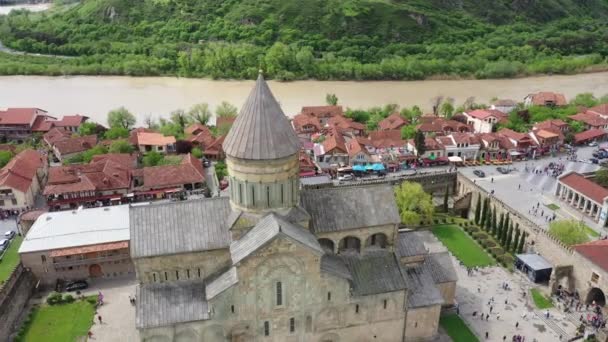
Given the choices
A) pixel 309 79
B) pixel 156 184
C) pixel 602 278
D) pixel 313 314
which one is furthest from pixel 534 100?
pixel 313 314

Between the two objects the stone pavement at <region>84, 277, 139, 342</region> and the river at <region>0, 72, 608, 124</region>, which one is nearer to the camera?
the stone pavement at <region>84, 277, 139, 342</region>

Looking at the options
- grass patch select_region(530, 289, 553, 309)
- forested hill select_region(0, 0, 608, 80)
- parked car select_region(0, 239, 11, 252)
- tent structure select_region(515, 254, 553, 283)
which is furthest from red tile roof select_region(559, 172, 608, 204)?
forested hill select_region(0, 0, 608, 80)

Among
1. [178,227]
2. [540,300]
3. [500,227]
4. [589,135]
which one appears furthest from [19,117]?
[589,135]

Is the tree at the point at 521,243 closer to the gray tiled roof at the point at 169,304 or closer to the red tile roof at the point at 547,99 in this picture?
the gray tiled roof at the point at 169,304

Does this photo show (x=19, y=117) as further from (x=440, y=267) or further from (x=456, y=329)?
(x=456, y=329)

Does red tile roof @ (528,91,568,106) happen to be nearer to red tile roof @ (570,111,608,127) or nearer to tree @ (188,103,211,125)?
red tile roof @ (570,111,608,127)
